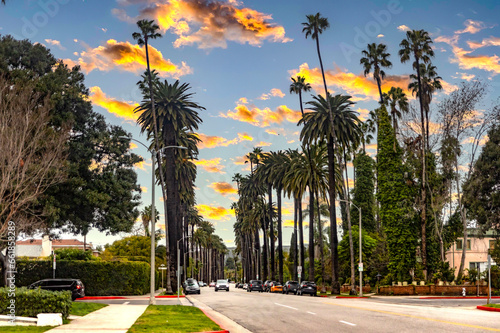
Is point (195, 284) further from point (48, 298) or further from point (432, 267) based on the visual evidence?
point (48, 298)

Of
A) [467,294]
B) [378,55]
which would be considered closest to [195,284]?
[467,294]

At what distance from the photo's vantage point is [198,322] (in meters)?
20.2

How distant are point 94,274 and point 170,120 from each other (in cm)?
1993

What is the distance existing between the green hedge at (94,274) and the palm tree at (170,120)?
8.44 m

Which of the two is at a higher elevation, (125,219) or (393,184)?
(393,184)

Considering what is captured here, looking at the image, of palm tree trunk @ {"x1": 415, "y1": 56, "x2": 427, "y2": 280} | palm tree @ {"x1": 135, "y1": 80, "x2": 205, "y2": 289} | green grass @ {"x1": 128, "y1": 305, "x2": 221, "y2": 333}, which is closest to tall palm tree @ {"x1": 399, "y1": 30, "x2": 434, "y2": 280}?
palm tree trunk @ {"x1": 415, "y1": 56, "x2": 427, "y2": 280}

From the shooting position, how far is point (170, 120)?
61344 millimetres

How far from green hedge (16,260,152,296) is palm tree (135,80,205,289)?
844cm

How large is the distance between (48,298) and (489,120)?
51464 millimetres

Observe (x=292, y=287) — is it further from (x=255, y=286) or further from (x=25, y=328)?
(x=25, y=328)

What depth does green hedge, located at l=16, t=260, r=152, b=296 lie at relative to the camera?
47.3m

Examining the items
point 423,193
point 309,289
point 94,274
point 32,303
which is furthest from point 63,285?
point 423,193

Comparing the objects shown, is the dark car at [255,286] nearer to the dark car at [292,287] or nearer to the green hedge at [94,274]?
the dark car at [292,287]

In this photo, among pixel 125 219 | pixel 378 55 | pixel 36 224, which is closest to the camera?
pixel 36 224
